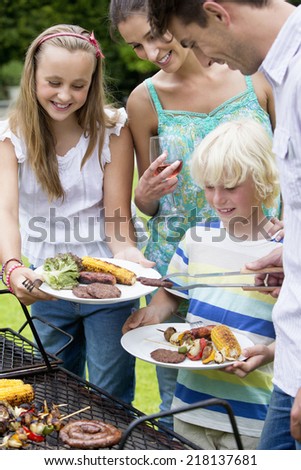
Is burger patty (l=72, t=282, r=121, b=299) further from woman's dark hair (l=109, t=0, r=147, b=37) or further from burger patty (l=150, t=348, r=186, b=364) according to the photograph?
woman's dark hair (l=109, t=0, r=147, b=37)

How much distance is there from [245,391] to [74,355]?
102cm

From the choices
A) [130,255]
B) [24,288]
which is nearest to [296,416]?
[24,288]

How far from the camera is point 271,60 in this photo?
6.20 feet

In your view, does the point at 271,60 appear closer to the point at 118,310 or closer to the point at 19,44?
the point at 118,310

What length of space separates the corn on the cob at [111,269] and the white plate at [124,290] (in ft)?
0.08

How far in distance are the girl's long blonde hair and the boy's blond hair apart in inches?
26.0

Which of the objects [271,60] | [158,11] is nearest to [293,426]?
[271,60]

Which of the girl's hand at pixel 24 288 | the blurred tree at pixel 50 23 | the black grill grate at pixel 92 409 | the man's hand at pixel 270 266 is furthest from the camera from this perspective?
the blurred tree at pixel 50 23

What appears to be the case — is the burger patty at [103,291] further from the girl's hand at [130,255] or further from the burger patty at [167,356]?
the girl's hand at [130,255]

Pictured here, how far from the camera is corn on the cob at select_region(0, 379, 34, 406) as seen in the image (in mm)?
2543

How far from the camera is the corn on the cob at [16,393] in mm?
2543

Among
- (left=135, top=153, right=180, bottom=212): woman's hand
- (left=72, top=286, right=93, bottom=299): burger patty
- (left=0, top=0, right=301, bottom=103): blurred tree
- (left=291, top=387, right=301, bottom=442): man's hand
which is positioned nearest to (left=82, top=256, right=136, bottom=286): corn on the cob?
(left=72, top=286, right=93, bottom=299): burger patty

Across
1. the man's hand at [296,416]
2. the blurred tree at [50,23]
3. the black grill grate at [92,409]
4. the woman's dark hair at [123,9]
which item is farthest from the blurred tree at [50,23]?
the man's hand at [296,416]

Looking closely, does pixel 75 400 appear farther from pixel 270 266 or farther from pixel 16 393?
pixel 270 266
